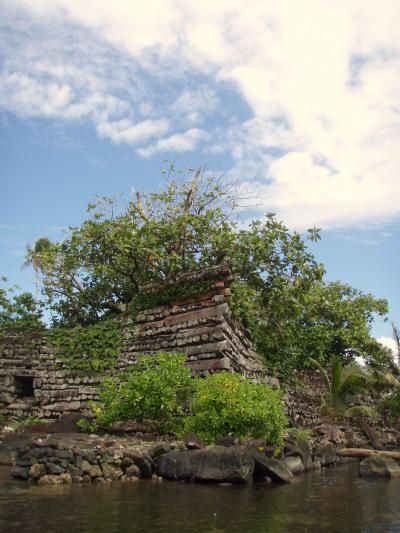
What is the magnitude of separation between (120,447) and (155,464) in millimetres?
717

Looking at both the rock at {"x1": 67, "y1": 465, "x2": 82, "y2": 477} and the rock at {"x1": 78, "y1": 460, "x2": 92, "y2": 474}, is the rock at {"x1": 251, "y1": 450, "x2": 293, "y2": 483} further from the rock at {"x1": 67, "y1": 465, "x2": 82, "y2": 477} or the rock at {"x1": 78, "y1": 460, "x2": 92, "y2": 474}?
the rock at {"x1": 67, "y1": 465, "x2": 82, "y2": 477}

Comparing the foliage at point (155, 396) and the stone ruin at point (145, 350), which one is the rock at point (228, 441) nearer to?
the foliage at point (155, 396)

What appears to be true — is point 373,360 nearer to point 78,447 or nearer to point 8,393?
point 8,393

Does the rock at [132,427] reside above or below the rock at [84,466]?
above

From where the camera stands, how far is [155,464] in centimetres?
927

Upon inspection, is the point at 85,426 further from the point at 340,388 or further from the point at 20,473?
the point at 340,388

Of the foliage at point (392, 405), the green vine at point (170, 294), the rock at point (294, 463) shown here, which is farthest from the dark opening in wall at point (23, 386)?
the foliage at point (392, 405)

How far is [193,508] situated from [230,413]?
3.99 meters

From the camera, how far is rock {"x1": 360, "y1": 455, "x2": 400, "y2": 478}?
1147cm

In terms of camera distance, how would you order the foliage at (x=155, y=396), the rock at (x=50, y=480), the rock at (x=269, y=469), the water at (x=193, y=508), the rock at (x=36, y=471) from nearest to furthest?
1. the water at (x=193, y=508)
2. the rock at (x=50, y=480)
3. the rock at (x=36, y=471)
4. the rock at (x=269, y=469)
5. the foliage at (x=155, y=396)

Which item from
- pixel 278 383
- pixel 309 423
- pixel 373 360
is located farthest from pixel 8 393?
pixel 373 360

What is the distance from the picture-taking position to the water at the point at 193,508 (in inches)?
210

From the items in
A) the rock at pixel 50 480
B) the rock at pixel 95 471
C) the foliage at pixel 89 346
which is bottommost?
the rock at pixel 50 480

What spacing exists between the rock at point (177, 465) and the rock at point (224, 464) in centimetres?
11
